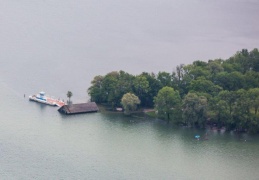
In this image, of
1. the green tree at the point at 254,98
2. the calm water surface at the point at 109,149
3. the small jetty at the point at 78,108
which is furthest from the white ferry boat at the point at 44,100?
the green tree at the point at 254,98

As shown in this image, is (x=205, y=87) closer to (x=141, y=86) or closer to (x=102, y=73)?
(x=141, y=86)

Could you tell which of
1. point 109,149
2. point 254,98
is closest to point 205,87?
point 254,98

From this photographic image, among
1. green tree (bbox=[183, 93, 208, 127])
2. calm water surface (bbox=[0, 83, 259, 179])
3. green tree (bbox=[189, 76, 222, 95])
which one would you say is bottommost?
calm water surface (bbox=[0, 83, 259, 179])

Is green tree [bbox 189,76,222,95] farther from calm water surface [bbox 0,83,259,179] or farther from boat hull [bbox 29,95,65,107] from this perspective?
boat hull [bbox 29,95,65,107]

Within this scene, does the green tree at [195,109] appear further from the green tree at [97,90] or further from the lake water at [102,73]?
the green tree at [97,90]

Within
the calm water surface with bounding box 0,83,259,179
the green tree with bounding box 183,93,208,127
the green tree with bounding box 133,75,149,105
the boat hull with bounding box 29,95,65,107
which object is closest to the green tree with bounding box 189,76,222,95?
the green tree with bounding box 183,93,208,127

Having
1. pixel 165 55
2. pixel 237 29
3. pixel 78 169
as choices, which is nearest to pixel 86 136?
pixel 78 169
